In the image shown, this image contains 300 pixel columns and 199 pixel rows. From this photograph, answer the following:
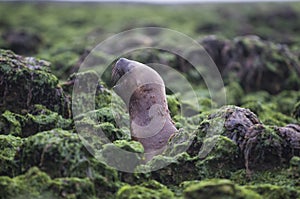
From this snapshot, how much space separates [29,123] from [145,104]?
259 centimetres

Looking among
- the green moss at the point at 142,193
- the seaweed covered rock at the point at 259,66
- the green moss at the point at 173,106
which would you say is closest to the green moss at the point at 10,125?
the green moss at the point at 142,193

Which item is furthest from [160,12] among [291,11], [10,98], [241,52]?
[10,98]

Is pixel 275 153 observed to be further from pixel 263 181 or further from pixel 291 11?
pixel 291 11

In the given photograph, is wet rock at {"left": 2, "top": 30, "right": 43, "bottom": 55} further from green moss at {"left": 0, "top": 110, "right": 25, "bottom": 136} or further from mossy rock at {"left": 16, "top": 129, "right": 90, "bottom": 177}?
mossy rock at {"left": 16, "top": 129, "right": 90, "bottom": 177}

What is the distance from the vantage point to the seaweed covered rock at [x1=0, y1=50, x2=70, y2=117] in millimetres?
9773

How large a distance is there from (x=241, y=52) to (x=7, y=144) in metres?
13.4

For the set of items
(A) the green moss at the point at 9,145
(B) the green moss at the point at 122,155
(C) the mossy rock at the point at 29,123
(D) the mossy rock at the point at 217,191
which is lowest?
(D) the mossy rock at the point at 217,191

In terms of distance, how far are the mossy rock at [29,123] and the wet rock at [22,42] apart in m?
17.0

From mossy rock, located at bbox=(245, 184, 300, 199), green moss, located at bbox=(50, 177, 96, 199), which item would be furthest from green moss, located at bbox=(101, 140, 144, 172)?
mossy rock, located at bbox=(245, 184, 300, 199)

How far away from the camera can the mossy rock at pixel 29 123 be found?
9148 mm

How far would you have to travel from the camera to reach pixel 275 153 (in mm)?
7879

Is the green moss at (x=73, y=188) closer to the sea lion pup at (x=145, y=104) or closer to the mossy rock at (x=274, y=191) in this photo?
the sea lion pup at (x=145, y=104)

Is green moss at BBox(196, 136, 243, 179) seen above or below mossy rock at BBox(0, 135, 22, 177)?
below

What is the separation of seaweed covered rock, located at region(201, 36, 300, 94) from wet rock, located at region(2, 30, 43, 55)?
12.3 m
